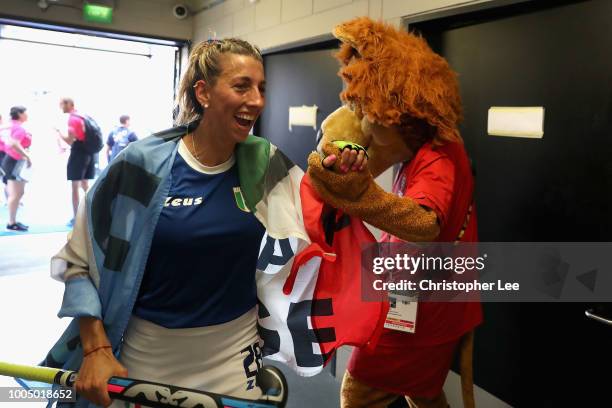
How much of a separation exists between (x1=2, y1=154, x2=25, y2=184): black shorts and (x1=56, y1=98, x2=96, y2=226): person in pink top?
543 millimetres

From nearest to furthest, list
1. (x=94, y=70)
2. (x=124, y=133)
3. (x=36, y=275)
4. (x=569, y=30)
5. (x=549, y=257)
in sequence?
(x=569, y=30), (x=549, y=257), (x=36, y=275), (x=124, y=133), (x=94, y=70)

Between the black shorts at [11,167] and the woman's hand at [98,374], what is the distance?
5.74 meters

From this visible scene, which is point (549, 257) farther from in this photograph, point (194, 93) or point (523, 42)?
point (194, 93)

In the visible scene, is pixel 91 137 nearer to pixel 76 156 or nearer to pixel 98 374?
pixel 76 156

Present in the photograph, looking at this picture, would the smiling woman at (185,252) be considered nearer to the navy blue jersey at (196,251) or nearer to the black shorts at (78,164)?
the navy blue jersey at (196,251)

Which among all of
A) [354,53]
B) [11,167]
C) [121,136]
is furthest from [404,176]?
[121,136]

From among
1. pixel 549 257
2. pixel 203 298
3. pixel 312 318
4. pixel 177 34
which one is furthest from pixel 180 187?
pixel 177 34

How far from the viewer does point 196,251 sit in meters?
1.22

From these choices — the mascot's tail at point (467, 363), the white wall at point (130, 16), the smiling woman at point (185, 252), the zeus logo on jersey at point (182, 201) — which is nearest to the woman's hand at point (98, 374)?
the smiling woman at point (185, 252)

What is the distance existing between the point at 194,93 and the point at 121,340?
2.20 ft

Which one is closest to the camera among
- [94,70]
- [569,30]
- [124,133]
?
[569,30]

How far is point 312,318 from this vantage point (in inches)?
56.3

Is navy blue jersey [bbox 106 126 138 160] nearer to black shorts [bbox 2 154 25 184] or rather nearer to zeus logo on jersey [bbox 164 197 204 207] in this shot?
black shorts [bbox 2 154 25 184]

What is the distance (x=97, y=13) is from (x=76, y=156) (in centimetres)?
268
